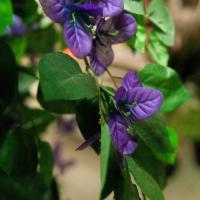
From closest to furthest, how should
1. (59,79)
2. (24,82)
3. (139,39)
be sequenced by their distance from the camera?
1. (59,79)
2. (139,39)
3. (24,82)

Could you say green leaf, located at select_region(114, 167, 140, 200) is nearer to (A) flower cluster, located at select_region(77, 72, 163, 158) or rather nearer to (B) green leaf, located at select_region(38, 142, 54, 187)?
(A) flower cluster, located at select_region(77, 72, 163, 158)

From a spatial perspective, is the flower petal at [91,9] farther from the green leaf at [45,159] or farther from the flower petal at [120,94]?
the green leaf at [45,159]

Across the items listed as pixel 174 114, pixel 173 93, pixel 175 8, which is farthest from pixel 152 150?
pixel 174 114

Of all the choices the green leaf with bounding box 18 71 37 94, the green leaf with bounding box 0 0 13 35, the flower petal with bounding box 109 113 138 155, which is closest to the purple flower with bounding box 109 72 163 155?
the flower petal with bounding box 109 113 138 155

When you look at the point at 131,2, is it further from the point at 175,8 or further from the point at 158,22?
the point at 175,8

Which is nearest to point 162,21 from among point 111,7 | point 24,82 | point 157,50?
point 157,50

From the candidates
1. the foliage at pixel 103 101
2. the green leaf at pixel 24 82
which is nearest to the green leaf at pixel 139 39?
the foliage at pixel 103 101

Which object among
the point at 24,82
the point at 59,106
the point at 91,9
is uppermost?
the point at 91,9

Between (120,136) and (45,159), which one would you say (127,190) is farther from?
(45,159)

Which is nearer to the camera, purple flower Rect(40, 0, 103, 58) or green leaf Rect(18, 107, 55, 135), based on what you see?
purple flower Rect(40, 0, 103, 58)
